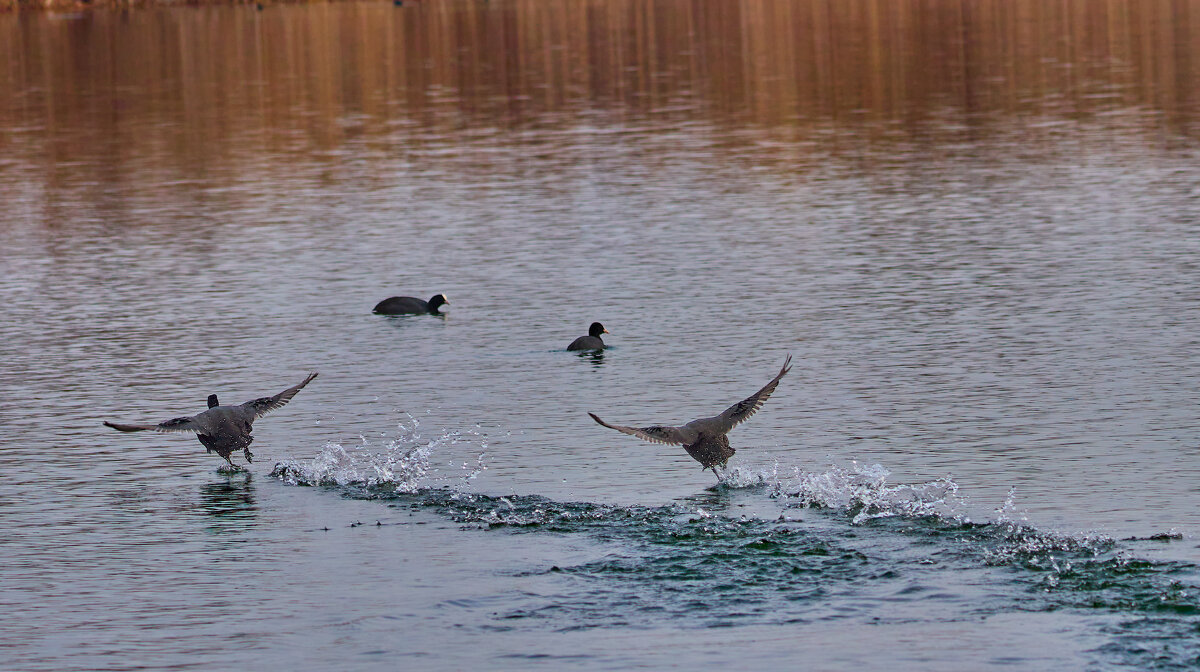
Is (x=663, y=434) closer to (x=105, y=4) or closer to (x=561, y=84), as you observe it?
(x=561, y=84)

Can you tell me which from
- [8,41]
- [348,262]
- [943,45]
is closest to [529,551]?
[348,262]

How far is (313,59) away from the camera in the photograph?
270 feet

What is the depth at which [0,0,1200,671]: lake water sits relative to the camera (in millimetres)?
12961

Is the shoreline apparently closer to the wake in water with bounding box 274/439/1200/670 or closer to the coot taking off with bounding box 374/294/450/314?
the coot taking off with bounding box 374/294/450/314

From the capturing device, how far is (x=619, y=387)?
21000mm

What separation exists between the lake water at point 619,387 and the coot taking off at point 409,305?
8.0 inches

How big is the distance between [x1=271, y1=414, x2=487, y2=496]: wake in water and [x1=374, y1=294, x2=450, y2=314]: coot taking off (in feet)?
24.8

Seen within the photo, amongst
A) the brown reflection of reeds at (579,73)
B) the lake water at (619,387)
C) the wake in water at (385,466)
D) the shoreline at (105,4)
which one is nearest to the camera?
the lake water at (619,387)

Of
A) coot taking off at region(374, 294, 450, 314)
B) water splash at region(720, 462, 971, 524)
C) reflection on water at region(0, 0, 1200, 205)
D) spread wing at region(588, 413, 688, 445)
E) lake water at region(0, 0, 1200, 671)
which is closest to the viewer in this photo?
lake water at region(0, 0, 1200, 671)

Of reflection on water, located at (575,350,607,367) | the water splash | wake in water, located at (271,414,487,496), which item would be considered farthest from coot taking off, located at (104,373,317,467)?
reflection on water, located at (575,350,607,367)

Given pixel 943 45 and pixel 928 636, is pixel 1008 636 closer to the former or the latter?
pixel 928 636

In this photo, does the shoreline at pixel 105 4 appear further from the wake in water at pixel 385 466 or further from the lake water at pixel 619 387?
the wake in water at pixel 385 466

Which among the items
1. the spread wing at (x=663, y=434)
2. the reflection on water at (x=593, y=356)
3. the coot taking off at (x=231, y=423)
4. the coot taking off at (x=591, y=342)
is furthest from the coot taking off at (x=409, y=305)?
the spread wing at (x=663, y=434)

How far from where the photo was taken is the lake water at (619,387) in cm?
1296
